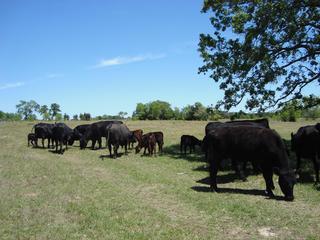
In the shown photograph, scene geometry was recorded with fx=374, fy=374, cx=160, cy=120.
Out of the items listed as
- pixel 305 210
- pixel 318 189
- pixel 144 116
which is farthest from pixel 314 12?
pixel 144 116

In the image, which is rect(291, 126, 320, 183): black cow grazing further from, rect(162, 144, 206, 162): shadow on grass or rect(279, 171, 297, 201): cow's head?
rect(162, 144, 206, 162): shadow on grass

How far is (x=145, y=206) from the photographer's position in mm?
10469

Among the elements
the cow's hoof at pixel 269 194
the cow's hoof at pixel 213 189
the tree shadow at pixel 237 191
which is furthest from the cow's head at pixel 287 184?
the cow's hoof at pixel 213 189

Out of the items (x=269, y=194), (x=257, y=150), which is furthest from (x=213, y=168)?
(x=269, y=194)

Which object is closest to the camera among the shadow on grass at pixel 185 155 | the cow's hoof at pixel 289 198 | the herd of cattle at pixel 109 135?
the cow's hoof at pixel 289 198

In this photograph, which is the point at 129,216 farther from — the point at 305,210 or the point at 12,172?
the point at 12,172

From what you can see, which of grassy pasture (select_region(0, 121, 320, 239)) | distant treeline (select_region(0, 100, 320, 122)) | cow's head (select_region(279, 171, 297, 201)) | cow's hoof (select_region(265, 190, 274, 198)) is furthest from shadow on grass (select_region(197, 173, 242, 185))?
distant treeline (select_region(0, 100, 320, 122))

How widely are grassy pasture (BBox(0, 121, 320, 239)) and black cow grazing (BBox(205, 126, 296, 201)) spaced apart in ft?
1.95

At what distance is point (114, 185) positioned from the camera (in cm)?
1338

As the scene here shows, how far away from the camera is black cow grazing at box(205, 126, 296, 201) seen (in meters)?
11.4

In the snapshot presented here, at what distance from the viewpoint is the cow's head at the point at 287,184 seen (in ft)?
36.2

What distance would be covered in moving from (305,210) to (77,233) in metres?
5.98

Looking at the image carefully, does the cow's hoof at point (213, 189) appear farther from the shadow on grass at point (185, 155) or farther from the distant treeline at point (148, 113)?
the distant treeline at point (148, 113)

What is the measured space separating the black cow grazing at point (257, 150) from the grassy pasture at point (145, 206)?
59cm
